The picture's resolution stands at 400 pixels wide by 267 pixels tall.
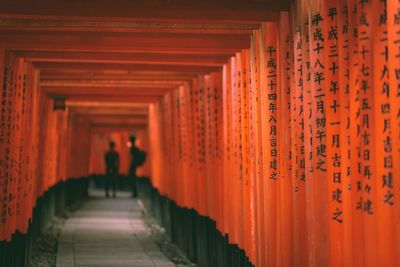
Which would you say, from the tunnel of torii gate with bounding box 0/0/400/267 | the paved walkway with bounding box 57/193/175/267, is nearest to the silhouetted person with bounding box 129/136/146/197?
the paved walkway with bounding box 57/193/175/267

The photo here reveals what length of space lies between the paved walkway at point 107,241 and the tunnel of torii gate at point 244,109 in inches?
39.8

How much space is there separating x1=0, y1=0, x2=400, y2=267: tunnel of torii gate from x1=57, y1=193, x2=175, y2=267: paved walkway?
39.8 inches

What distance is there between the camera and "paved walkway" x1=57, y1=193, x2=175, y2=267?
1495cm

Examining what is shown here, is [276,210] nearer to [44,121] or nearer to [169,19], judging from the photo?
[169,19]

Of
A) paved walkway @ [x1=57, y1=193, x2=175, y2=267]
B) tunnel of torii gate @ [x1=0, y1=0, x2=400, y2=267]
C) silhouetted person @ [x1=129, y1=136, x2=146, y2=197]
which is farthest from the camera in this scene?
silhouetted person @ [x1=129, y1=136, x2=146, y2=197]

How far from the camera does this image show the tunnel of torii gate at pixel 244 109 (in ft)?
18.9

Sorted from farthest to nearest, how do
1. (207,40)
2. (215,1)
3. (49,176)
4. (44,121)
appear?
(49,176) → (44,121) → (207,40) → (215,1)

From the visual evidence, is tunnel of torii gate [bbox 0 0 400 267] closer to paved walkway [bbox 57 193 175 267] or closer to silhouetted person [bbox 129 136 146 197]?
paved walkway [bbox 57 193 175 267]

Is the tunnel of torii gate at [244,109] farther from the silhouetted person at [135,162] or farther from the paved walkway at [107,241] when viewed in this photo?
the silhouetted person at [135,162]

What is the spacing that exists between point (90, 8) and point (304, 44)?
286 cm

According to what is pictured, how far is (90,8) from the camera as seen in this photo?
884cm

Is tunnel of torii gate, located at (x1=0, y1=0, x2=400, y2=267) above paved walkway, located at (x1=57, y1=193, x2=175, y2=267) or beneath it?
above

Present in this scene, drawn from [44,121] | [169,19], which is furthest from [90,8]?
[44,121]

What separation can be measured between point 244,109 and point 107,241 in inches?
343
